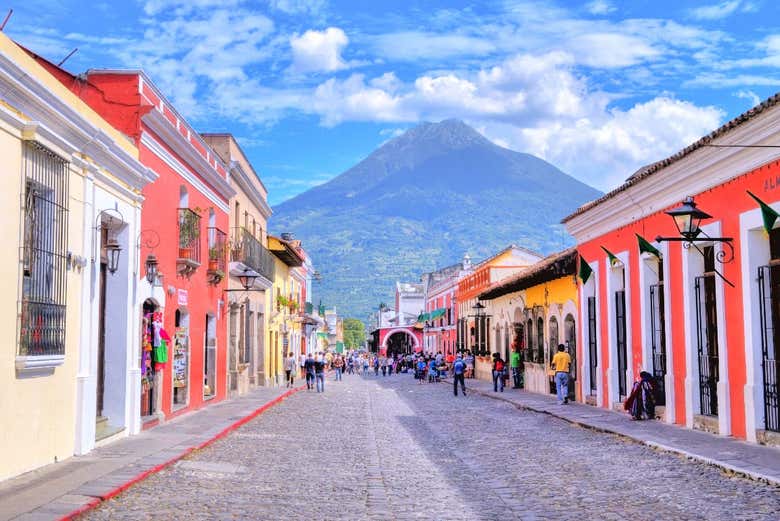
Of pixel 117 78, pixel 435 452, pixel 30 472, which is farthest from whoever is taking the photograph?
pixel 117 78

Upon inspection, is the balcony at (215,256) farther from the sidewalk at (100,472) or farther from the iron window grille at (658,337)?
the iron window grille at (658,337)

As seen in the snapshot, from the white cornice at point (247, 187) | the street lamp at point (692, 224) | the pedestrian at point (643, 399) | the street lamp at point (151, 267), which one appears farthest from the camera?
the white cornice at point (247, 187)

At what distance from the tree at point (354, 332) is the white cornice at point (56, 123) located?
137794 millimetres

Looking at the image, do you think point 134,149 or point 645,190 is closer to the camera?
point 134,149

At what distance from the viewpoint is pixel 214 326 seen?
21.6 meters

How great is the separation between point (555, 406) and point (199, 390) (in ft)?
A: 26.8

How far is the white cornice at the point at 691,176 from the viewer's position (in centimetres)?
1183

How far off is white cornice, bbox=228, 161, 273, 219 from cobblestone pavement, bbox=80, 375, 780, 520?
10431mm

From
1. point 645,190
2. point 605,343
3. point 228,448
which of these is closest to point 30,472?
point 228,448

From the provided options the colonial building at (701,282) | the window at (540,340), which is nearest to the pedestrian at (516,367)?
the window at (540,340)

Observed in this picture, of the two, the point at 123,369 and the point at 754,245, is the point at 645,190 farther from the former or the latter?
the point at 123,369

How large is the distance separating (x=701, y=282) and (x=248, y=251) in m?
13.8

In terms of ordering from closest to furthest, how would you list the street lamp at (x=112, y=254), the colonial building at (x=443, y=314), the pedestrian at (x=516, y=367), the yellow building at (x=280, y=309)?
the street lamp at (x=112, y=254), the pedestrian at (x=516, y=367), the yellow building at (x=280, y=309), the colonial building at (x=443, y=314)

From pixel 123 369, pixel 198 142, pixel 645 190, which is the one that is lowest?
pixel 123 369
